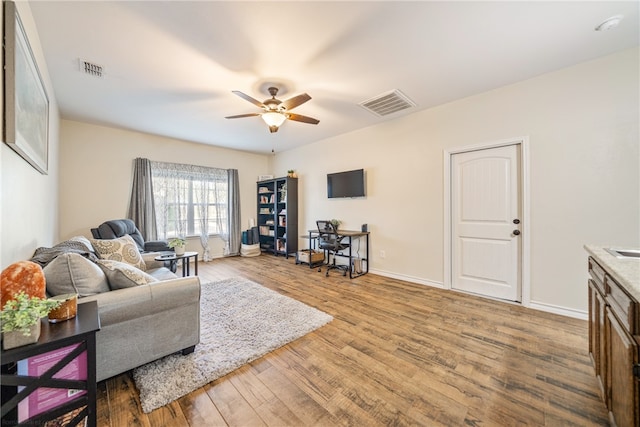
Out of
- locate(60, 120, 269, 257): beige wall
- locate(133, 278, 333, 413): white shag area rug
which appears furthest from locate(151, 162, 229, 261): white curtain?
locate(133, 278, 333, 413): white shag area rug

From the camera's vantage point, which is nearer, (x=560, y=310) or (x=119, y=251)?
(x=560, y=310)

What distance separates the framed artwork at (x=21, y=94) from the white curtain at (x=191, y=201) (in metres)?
2.86

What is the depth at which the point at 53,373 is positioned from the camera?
101 cm

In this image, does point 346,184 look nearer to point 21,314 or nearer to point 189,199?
point 189,199

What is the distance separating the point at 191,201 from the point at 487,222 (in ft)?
17.9

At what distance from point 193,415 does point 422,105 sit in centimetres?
399

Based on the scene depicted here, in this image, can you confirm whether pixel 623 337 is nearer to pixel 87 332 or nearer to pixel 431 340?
pixel 431 340

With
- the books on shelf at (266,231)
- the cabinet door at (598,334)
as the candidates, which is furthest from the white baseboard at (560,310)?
the books on shelf at (266,231)

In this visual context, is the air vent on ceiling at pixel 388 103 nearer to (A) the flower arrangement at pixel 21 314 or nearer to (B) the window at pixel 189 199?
(A) the flower arrangement at pixel 21 314

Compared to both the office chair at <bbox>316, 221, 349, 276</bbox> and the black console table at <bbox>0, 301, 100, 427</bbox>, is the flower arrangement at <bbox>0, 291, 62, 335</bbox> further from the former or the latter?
the office chair at <bbox>316, 221, 349, 276</bbox>

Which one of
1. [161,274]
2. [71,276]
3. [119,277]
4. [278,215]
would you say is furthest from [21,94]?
[278,215]

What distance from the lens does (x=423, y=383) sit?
63.1 inches

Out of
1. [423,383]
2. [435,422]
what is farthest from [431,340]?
[435,422]

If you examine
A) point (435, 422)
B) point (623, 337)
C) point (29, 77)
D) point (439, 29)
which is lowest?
point (435, 422)
